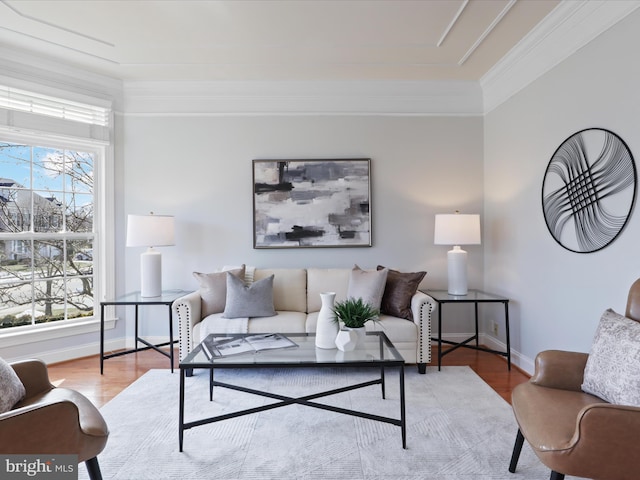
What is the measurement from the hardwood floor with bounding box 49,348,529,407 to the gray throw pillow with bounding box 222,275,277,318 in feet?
2.49

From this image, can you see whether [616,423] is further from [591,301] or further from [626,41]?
[626,41]

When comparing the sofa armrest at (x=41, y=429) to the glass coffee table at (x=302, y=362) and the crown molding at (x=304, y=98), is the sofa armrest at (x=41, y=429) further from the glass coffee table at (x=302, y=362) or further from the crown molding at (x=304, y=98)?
the crown molding at (x=304, y=98)

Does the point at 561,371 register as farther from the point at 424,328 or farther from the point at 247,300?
the point at 247,300

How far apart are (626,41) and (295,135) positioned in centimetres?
281

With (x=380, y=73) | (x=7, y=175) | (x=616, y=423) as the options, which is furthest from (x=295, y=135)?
(x=616, y=423)

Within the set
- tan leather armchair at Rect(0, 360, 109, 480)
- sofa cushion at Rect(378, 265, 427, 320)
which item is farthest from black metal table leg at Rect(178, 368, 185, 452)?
sofa cushion at Rect(378, 265, 427, 320)

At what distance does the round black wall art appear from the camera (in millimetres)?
2332

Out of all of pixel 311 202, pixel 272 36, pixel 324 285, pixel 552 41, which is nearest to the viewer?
pixel 552 41

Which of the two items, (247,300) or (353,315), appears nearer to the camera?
(353,315)

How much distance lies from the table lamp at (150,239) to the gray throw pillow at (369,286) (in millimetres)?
1826

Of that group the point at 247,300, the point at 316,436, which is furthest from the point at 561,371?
the point at 247,300

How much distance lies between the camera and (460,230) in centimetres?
356

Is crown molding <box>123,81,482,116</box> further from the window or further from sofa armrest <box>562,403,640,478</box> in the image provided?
sofa armrest <box>562,403,640,478</box>

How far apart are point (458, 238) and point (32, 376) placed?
3.31 metres
